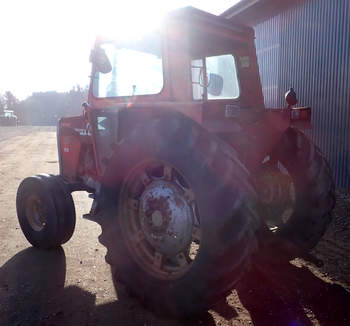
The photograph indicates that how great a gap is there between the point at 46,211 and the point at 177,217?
1.76m

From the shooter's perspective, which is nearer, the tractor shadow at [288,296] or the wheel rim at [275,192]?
the tractor shadow at [288,296]

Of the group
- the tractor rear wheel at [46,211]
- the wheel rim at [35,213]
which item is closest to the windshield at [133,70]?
the tractor rear wheel at [46,211]

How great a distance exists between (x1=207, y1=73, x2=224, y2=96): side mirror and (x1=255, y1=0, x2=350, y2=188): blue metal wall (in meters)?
3.74

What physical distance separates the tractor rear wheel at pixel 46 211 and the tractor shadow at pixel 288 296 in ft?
6.23

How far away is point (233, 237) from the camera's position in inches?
78.7

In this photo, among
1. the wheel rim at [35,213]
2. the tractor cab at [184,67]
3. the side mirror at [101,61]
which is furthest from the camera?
the wheel rim at [35,213]

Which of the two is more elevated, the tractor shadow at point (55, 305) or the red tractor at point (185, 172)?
the red tractor at point (185, 172)

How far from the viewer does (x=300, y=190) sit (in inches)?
118

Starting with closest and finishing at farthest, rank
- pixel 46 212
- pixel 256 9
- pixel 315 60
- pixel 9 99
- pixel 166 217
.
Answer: pixel 166 217 < pixel 46 212 < pixel 315 60 < pixel 256 9 < pixel 9 99

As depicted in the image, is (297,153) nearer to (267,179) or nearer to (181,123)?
(267,179)

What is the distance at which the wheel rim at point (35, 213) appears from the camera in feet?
12.6

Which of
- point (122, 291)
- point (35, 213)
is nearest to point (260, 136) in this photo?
point (122, 291)

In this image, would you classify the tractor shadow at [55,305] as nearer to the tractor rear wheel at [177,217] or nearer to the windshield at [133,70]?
the tractor rear wheel at [177,217]

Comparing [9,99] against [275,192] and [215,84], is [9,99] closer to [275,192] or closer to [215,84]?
[215,84]
